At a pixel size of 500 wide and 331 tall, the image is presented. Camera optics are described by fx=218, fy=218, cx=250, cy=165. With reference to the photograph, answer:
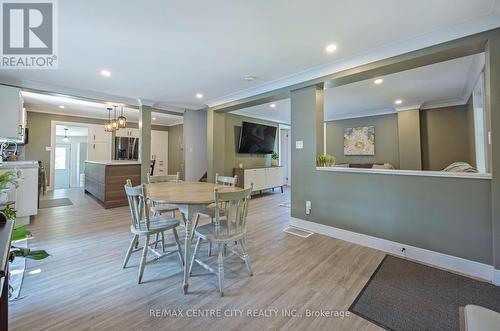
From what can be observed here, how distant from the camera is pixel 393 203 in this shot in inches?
103

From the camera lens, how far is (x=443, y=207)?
2291mm

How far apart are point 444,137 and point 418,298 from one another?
Answer: 487 centimetres

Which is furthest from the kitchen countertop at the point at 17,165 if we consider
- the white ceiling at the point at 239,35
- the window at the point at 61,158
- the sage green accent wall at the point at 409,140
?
the sage green accent wall at the point at 409,140

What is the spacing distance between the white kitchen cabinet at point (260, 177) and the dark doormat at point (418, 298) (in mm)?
3730

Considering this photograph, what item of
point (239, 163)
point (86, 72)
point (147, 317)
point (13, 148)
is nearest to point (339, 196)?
point (147, 317)

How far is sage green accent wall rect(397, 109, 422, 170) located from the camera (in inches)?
205

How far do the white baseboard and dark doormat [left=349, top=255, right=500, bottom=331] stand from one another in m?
0.12

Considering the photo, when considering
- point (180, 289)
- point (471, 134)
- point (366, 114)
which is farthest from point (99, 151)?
point (471, 134)

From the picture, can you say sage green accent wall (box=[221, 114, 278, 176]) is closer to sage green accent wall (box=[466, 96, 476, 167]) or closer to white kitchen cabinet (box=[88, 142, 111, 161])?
white kitchen cabinet (box=[88, 142, 111, 161])

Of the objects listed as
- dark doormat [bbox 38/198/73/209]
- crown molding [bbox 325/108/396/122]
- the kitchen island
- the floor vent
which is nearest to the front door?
dark doormat [bbox 38/198/73/209]

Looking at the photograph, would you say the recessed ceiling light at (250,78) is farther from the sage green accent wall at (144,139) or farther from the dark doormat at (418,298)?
the dark doormat at (418,298)

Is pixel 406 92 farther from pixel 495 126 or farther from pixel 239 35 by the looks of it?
pixel 239 35

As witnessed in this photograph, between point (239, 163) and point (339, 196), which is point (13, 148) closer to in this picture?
point (239, 163)

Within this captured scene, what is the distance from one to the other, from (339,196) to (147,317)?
Result: 2.59m
